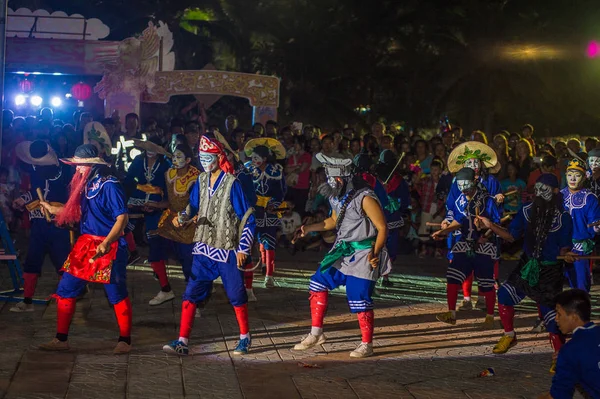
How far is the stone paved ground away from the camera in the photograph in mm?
7855

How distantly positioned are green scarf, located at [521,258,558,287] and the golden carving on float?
10.9m

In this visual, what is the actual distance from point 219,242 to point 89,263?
112 cm

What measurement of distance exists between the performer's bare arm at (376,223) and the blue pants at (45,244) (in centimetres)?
353

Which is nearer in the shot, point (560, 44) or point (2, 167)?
point (2, 167)

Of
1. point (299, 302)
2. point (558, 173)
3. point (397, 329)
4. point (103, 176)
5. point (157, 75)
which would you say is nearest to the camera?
point (103, 176)

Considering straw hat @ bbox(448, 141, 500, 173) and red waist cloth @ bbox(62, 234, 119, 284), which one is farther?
straw hat @ bbox(448, 141, 500, 173)

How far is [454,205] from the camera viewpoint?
10812 mm

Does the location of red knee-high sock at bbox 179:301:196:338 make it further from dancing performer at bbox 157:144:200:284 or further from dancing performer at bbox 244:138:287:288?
dancing performer at bbox 244:138:287:288

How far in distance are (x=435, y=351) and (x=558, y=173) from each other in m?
6.80

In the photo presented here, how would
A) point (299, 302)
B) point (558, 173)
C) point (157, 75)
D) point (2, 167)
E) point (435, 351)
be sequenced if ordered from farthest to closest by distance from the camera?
point (157, 75) → point (2, 167) → point (558, 173) → point (299, 302) → point (435, 351)

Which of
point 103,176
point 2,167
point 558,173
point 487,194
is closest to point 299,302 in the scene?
point 487,194

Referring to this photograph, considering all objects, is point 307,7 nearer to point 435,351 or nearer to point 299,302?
point 299,302

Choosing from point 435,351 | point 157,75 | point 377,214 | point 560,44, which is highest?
point 560,44

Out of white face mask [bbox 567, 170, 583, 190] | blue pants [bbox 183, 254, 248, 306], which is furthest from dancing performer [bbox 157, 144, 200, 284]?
white face mask [bbox 567, 170, 583, 190]
